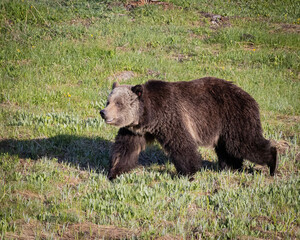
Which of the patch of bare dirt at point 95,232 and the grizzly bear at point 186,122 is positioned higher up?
the grizzly bear at point 186,122

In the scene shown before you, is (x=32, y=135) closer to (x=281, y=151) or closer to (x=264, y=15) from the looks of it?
(x=281, y=151)

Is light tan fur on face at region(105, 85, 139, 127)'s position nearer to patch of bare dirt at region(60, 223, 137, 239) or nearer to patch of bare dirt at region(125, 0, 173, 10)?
patch of bare dirt at region(60, 223, 137, 239)

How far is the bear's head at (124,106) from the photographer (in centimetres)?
557

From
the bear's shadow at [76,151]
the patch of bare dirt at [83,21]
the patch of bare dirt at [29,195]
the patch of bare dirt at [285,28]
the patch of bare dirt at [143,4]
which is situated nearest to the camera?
the patch of bare dirt at [29,195]

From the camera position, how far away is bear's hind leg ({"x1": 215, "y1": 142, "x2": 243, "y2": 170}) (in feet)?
21.4

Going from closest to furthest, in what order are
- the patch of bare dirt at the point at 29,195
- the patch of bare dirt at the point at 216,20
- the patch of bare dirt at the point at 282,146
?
the patch of bare dirt at the point at 29,195 < the patch of bare dirt at the point at 282,146 < the patch of bare dirt at the point at 216,20

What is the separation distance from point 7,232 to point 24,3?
37.3 feet

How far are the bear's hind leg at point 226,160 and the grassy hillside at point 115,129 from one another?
0.98 feet

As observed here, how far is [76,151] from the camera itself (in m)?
7.00

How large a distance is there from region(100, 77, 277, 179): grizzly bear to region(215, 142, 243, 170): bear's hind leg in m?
0.02

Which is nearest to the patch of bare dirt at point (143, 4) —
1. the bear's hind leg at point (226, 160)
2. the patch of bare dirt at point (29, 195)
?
the bear's hind leg at point (226, 160)

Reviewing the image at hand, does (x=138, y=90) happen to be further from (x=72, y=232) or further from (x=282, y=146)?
(x=282, y=146)

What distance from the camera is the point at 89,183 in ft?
18.4

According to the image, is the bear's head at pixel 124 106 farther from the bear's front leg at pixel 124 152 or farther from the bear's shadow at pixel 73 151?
the bear's shadow at pixel 73 151
